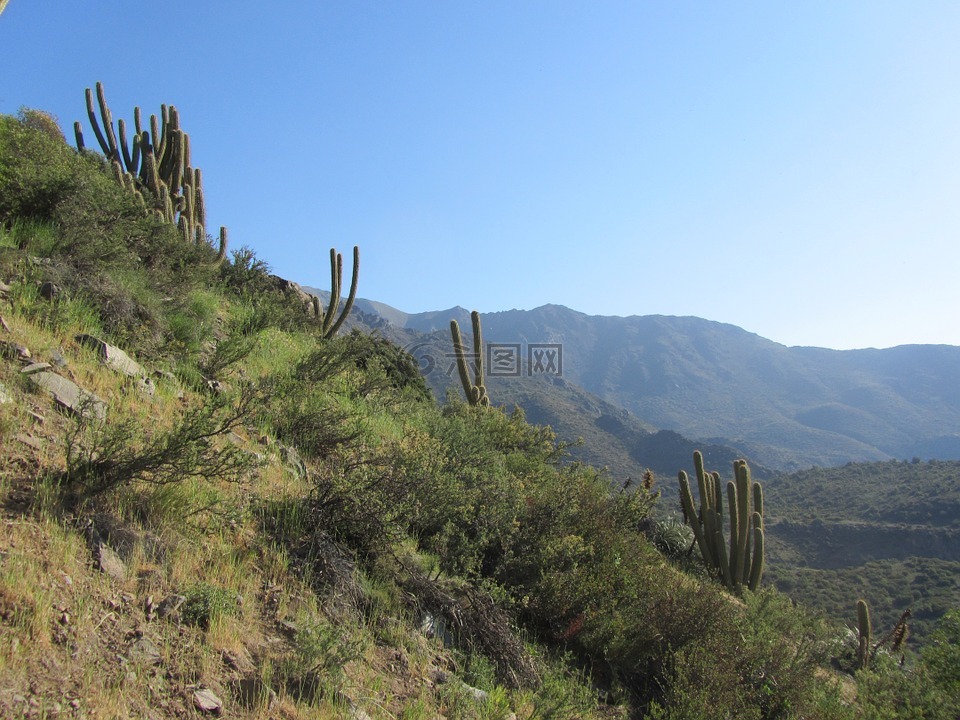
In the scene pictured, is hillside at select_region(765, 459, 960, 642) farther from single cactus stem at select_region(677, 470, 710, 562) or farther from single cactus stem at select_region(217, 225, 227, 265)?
single cactus stem at select_region(217, 225, 227, 265)

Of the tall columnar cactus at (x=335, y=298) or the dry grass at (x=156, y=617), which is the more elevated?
the tall columnar cactus at (x=335, y=298)

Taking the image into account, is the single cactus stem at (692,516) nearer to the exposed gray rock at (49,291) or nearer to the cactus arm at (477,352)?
the cactus arm at (477,352)

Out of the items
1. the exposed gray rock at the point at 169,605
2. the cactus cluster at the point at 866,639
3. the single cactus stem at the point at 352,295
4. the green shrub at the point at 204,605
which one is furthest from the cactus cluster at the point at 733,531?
the exposed gray rock at the point at 169,605

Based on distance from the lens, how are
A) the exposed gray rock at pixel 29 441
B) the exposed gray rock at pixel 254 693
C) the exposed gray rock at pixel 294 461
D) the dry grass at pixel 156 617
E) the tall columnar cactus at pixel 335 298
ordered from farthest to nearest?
1. the tall columnar cactus at pixel 335 298
2. the exposed gray rock at pixel 294 461
3. the exposed gray rock at pixel 29 441
4. the exposed gray rock at pixel 254 693
5. the dry grass at pixel 156 617

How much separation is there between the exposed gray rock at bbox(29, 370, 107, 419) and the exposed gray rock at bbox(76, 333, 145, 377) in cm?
58

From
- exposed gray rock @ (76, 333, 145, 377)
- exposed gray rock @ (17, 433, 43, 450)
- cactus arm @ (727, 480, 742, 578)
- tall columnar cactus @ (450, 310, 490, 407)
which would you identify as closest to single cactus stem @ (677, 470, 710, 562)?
cactus arm @ (727, 480, 742, 578)

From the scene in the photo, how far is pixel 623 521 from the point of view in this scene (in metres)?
7.36

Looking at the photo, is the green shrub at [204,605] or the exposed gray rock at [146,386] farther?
the exposed gray rock at [146,386]

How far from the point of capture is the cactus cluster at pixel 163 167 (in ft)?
39.9

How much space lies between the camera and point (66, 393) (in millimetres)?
4094

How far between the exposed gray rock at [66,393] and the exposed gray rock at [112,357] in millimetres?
582

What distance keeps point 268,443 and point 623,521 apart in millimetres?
4513

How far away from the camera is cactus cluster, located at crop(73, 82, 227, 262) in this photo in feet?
39.9

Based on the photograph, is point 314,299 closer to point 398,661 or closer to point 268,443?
point 268,443
